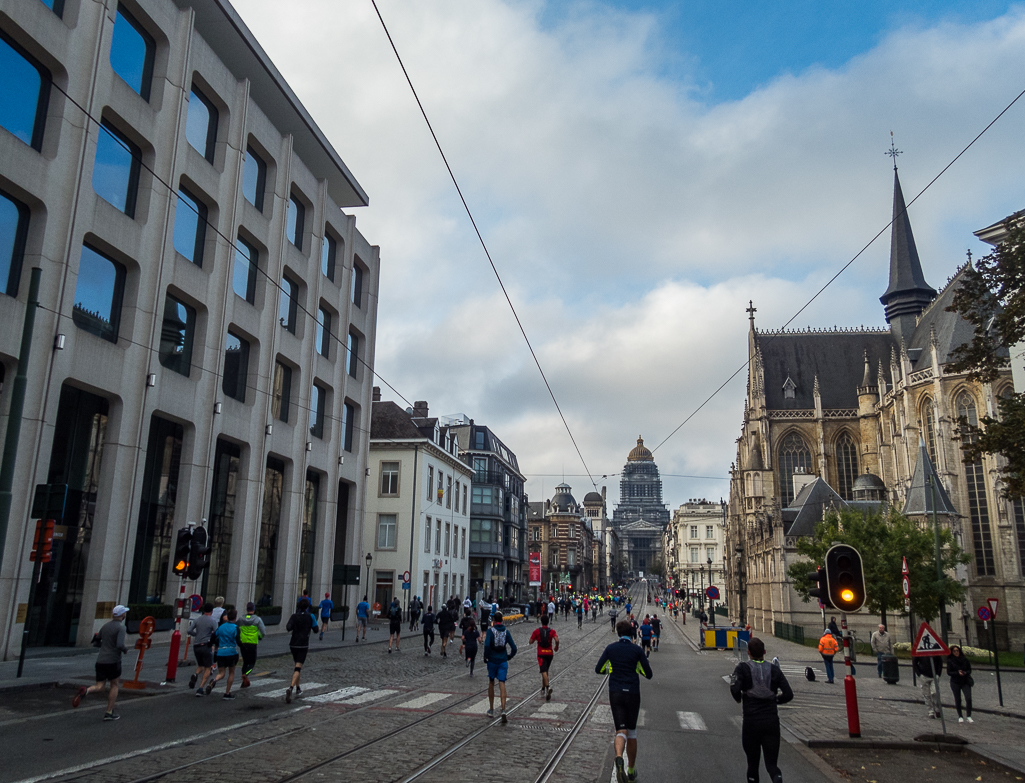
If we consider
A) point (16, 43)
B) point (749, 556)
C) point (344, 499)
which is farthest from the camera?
point (749, 556)

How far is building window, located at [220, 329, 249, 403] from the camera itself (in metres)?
26.0

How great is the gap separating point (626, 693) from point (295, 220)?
89.8 feet

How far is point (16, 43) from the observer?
56.3 ft

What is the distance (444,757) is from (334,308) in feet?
89.5

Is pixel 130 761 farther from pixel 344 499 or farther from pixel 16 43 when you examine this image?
pixel 344 499

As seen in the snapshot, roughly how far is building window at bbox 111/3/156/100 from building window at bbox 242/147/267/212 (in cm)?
524

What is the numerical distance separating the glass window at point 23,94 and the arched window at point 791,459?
61.5 metres

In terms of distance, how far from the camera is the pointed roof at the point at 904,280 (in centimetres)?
6938

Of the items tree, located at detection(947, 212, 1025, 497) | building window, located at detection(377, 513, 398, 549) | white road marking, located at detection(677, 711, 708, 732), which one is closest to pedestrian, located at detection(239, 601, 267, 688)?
white road marking, located at detection(677, 711, 708, 732)

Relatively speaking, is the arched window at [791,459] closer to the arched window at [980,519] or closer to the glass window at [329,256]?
the arched window at [980,519]

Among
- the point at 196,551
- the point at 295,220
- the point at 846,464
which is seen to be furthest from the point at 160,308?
the point at 846,464

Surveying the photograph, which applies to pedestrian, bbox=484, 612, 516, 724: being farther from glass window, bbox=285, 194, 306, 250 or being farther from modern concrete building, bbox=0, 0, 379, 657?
glass window, bbox=285, 194, 306, 250

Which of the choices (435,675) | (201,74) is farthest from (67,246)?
(435,675)

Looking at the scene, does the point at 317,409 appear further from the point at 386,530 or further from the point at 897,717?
the point at 897,717
